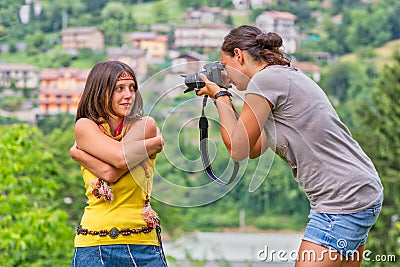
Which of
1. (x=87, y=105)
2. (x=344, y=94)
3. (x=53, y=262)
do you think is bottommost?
(x=344, y=94)

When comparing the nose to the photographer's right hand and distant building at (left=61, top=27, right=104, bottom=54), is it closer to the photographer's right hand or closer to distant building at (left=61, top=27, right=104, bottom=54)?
the photographer's right hand

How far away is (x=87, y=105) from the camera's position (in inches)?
83.4

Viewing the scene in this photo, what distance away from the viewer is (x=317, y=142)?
6.63ft

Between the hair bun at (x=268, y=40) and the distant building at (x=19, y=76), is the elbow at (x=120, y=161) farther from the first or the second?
the distant building at (x=19, y=76)

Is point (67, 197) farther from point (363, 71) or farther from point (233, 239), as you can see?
point (363, 71)

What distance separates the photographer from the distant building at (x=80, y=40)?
88.3 ft

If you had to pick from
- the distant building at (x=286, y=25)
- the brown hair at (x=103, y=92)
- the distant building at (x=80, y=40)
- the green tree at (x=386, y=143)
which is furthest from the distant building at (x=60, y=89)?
the brown hair at (x=103, y=92)

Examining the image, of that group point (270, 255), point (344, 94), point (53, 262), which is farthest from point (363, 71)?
point (270, 255)

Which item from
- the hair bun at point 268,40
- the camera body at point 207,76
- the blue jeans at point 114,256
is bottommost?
the blue jeans at point 114,256

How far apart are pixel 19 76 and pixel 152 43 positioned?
→ 4854 mm

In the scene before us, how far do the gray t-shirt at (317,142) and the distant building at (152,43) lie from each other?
23.6 meters

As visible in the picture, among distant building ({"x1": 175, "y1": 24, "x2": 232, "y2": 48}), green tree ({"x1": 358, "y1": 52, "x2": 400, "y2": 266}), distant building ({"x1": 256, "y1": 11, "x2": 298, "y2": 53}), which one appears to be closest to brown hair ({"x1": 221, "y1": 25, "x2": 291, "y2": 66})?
green tree ({"x1": 358, "y1": 52, "x2": 400, "y2": 266})

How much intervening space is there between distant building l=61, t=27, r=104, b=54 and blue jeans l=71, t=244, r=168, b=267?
25.2m

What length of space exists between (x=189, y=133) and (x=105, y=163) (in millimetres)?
314
